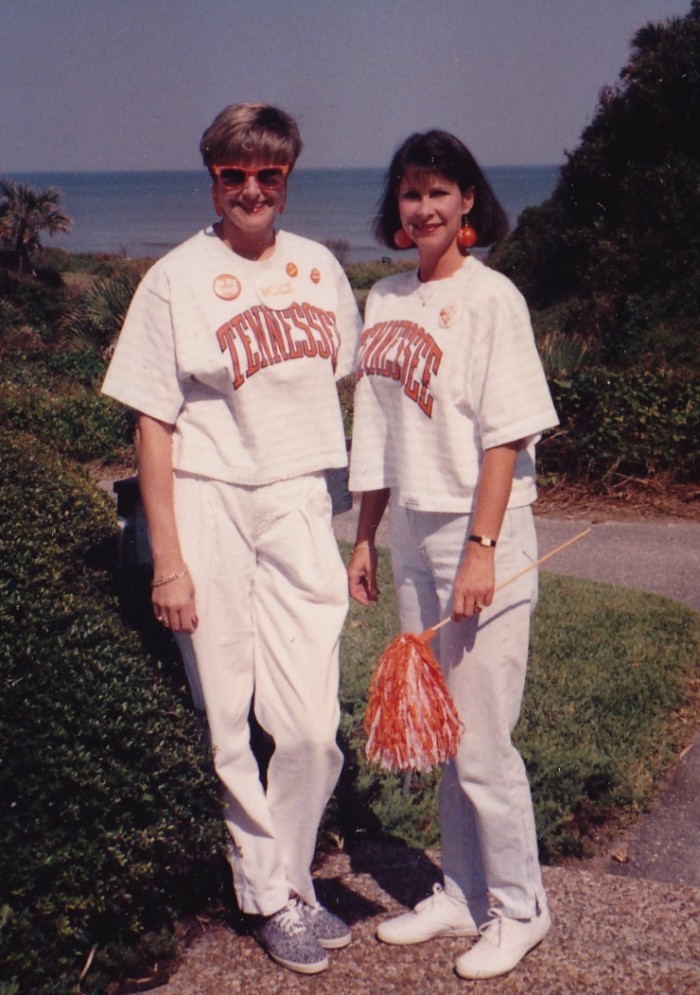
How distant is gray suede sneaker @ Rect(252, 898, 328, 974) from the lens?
2840 mm

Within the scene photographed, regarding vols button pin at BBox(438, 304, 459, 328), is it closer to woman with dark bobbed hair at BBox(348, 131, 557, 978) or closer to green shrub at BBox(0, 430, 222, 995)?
woman with dark bobbed hair at BBox(348, 131, 557, 978)

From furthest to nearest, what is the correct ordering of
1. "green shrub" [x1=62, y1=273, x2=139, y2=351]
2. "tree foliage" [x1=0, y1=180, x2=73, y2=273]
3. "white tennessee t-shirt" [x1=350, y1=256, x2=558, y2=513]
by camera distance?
"tree foliage" [x1=0, y1=180, x2=73, y2=273] < "green shrub" [x1=62, y1=273, x2=139, y2=351] < "white tennessee t-shirt" [x1=350, y1=256, x2=558, y2=513]

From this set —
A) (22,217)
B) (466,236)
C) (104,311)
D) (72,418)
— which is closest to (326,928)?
(466,236)

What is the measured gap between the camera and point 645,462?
9.08 meters

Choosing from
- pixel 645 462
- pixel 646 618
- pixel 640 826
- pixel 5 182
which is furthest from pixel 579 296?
pixel 5 182

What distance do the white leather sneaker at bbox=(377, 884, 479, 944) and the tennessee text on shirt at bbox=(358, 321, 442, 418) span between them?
56.1 inches

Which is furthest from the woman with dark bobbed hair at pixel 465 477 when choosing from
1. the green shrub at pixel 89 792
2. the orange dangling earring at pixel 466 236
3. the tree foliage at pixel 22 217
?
the tree foliage at pixel 22 217

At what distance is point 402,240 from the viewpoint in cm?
302

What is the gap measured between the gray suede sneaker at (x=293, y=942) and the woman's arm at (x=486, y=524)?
989 millimetres

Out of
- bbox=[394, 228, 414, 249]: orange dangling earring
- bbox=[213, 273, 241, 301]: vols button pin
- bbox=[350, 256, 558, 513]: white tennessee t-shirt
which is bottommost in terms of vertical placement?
bbox=[350, 256, 558, 513]: white tennessee t-shirt

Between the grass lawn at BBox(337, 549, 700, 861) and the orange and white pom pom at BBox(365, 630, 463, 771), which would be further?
the grass lawn at BBox(337, 549, 700, 861)

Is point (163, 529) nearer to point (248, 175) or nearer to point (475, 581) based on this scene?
point (475, 581)

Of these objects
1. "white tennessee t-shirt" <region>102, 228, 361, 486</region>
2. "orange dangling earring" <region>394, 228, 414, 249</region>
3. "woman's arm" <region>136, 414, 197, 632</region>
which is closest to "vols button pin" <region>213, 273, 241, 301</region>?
"white tennessee t-shirt" <region>102, 228, 361, 486</region>

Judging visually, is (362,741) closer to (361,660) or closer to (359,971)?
(361,660)
